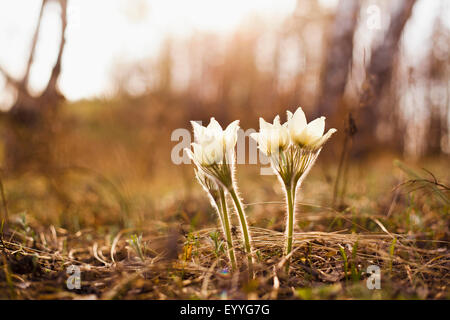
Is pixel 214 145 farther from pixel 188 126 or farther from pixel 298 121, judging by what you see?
pixel 188 126

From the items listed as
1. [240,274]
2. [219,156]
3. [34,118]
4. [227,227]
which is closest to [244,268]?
[240,274]

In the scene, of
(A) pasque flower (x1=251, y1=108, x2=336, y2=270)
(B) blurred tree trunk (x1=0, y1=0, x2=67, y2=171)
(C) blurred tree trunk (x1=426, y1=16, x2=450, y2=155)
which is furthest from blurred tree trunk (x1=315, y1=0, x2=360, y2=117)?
(A) pasque flower (x1=251, y1=108, x2=336, y2=270)

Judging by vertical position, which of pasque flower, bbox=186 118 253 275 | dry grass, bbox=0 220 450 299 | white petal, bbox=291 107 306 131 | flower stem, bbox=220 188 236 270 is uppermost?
white petal, bbox=291 107 306 131

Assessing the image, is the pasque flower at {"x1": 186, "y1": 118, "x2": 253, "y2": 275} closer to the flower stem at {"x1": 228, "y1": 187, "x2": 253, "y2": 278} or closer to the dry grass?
the flower stem at {"x1": 228, "y1": 187, "x2": 253, "y2": 278}

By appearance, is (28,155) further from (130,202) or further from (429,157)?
(429,157)

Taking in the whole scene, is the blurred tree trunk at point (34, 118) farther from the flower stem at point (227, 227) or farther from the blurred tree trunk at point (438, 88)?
the blurred tree trunk at point (438, 88)
